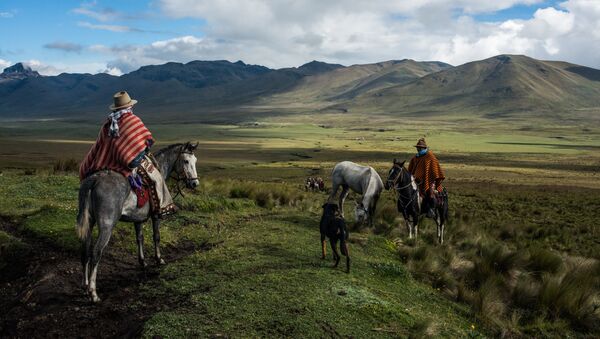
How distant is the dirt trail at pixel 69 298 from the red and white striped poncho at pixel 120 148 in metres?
2.07

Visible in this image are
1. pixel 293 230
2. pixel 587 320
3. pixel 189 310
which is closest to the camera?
pixel 189 310

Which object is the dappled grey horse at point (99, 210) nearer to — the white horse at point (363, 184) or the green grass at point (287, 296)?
the green grass at point (287, 296)

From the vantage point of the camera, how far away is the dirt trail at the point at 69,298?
7.07 meters

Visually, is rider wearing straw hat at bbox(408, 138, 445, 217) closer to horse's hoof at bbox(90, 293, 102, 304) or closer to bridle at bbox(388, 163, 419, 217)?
bridle at bbox(388, 163, 419, 217)

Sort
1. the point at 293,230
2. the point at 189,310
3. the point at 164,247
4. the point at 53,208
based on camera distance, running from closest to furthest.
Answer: the point at 189,310
the point at 164,247
the point at 53,208
the point at 293,230

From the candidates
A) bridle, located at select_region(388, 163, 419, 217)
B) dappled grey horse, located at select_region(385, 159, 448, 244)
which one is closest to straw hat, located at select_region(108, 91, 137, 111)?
dappled grey horse, located at select_region(385, 159, 448, 244)

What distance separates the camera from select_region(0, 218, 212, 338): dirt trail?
7.07 m

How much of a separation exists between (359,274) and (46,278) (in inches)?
247

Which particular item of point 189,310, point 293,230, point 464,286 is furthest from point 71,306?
point 464,286


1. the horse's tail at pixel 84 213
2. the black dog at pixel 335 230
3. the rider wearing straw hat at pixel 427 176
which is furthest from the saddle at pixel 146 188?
the rider wearing straw hat at pixel 427 176

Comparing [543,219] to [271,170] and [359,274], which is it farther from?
[271,170]

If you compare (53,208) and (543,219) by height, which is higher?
(53,208)

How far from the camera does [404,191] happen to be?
1548 centimetres

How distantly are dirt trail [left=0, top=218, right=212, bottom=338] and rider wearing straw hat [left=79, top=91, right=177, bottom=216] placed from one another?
191 centimetres
